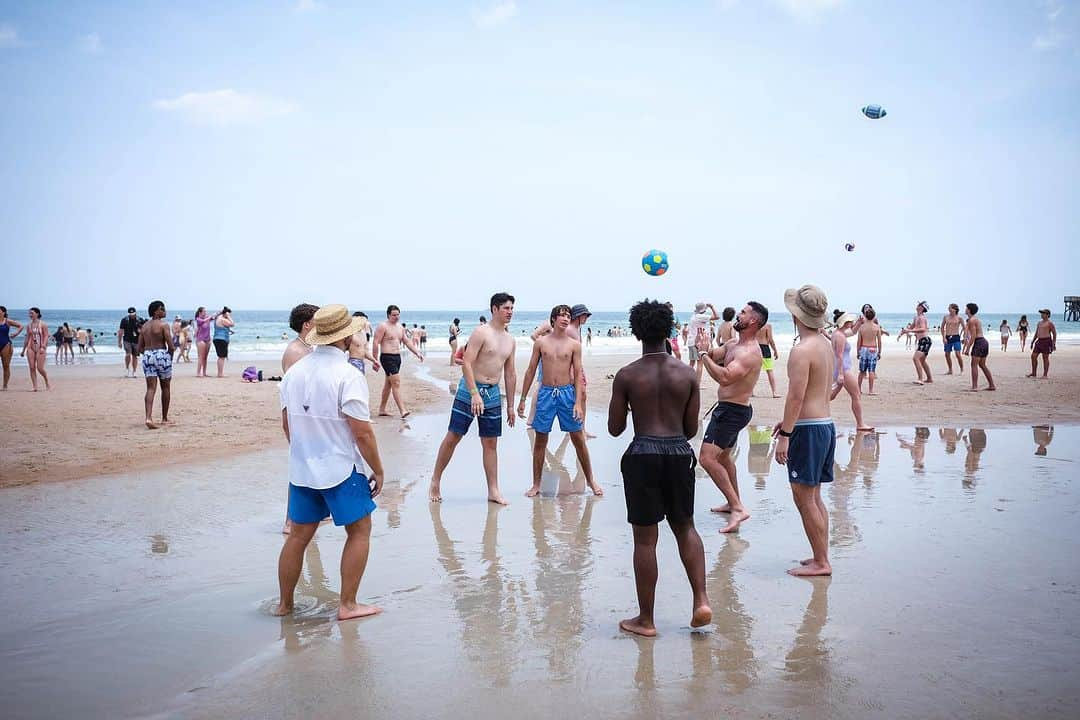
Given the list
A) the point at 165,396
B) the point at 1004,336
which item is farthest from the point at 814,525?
the point at 1004,336

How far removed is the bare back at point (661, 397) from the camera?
4.27 metres

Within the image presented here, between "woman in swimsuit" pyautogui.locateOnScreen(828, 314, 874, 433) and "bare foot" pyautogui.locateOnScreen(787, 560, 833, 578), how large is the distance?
20.9 feet

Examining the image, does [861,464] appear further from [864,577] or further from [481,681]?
[481,681]

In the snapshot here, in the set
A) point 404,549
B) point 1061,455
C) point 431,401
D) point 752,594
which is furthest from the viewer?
point 431,401

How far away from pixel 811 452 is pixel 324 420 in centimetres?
326

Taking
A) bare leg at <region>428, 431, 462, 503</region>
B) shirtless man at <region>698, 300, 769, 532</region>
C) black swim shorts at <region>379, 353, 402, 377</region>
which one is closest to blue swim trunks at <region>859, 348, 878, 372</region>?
black swim shorts at <region>379, 353, 402, 377</region>

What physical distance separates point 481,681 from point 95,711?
1.81 m

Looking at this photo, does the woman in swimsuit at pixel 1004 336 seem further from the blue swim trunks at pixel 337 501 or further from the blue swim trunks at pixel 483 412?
the blue swim trunks at pixel 337 501

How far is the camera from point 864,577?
5.33 metres

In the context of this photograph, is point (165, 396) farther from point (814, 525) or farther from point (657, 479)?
point (814, 525)

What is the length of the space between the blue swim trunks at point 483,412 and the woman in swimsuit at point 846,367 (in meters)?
6.01

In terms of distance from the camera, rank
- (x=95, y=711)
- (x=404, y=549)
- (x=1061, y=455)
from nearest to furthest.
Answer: (x=95, y=711)
(x=404, y=549)
(x=1061, y=455)

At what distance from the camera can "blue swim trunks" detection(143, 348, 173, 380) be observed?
37.8 ft

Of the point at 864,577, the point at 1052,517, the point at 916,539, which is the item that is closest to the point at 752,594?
Result: the point at 864,577
